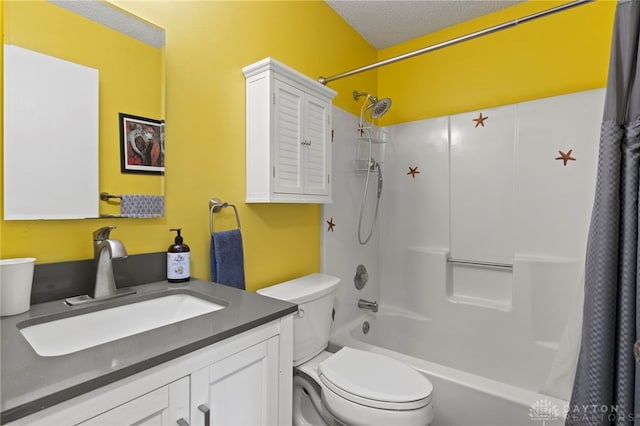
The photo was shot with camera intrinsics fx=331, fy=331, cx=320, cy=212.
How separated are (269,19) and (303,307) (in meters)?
1.45

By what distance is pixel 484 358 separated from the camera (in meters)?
2.08

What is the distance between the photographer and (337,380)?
1.29 m

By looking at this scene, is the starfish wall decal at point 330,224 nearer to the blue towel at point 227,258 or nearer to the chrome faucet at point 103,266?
the blue towel at point 227,258

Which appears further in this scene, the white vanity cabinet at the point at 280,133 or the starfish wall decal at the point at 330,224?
the starfish wall decal at the point at 330,224

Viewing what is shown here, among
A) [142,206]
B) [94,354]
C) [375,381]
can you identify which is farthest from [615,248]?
[142,206]

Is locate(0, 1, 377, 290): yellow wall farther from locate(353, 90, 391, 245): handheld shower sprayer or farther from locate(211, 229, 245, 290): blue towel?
locate(353, 90, 391, 245): handheld shower sprayer

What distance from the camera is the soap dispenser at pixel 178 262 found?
1200mm

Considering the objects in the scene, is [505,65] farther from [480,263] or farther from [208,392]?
[208,392]

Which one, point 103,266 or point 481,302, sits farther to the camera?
point 481,302

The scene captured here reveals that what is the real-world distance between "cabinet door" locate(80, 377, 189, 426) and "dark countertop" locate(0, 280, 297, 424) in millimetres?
64

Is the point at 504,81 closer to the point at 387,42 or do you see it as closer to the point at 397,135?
the point at 397,135

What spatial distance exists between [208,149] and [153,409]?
99cm

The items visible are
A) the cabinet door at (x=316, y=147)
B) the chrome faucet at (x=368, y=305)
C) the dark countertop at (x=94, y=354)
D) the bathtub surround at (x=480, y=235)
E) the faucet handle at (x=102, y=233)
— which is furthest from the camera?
the chrome faucet at (x=368, y=305)

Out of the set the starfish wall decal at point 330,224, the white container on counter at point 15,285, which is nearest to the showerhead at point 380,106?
the starfish wall decal at point 330,224
